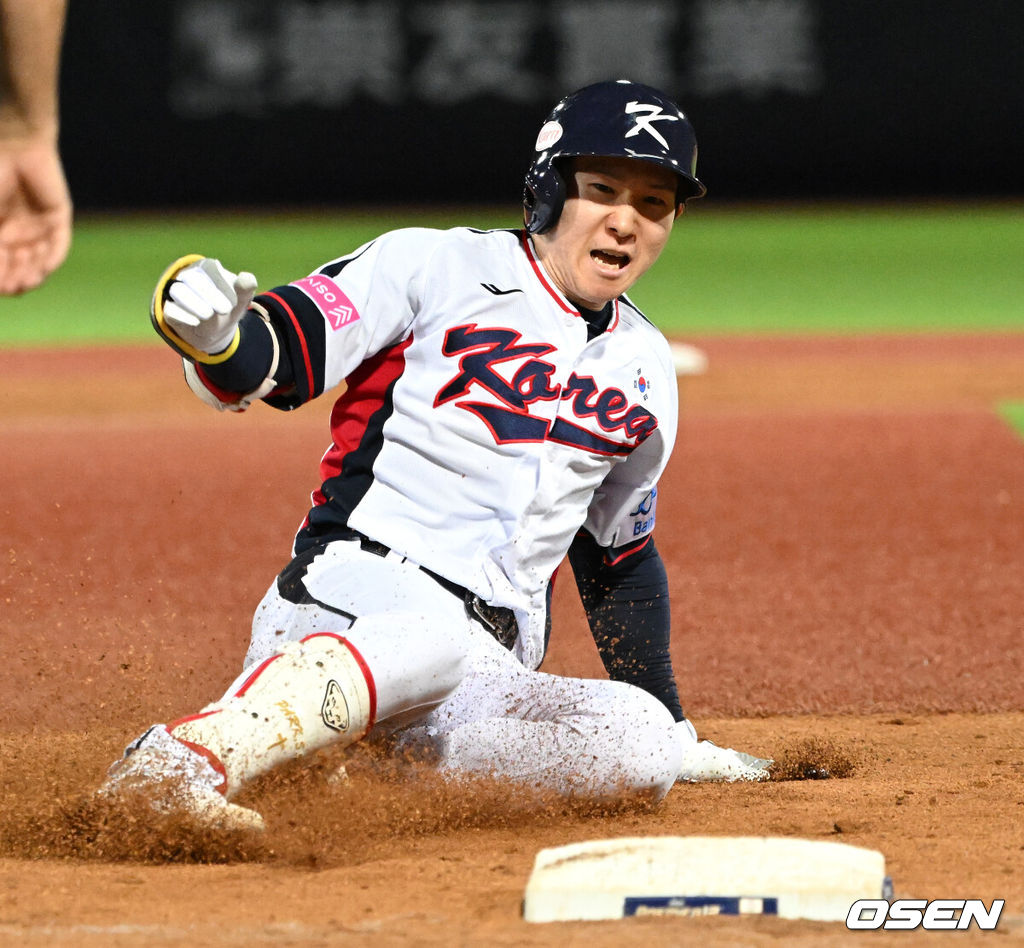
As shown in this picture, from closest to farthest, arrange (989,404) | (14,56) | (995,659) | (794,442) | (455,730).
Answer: (14,56) < (455,730) < (995,659) < (794,442) < (989,404)

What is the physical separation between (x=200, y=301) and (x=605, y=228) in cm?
98

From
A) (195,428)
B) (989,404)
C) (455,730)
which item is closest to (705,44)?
(989,404)

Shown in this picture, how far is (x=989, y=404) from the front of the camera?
9.30 meters

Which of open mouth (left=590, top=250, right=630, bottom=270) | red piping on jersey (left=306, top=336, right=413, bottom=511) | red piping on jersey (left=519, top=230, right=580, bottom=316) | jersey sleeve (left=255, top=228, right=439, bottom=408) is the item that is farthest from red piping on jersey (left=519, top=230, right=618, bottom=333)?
red piping on jersey (left=306, top=336, right=413, bottom=511)

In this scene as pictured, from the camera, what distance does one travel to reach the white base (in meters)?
2.45

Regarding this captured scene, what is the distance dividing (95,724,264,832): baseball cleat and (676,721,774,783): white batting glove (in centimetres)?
119

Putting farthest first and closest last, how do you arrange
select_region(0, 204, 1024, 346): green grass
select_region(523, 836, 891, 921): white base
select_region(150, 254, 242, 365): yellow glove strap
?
select_region(0, 204, 1024, 346): green grass → select_region(150, 254, 242, 365): yellow glove strap → select_region(523, 836, 891, 921): white base

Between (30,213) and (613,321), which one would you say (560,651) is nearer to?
(613,321)

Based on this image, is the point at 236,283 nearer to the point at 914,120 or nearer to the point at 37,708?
the point at 37,708

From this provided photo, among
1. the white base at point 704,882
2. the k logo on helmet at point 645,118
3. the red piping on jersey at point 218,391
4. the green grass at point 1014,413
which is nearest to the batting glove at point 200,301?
the red piping on jersey at point 218,391

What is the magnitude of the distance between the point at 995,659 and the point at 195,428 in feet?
16.7

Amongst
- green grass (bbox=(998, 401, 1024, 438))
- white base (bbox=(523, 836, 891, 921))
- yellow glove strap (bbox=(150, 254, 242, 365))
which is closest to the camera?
white base (bbox=(523, 836, 891, 921))

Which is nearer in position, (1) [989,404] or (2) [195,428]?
(2) [195,428]

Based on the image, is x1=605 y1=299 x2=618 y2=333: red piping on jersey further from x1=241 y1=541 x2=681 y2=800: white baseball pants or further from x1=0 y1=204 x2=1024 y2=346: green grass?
x1=0 y1=204 x2=1024 y2=346: green grass
